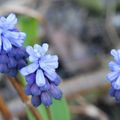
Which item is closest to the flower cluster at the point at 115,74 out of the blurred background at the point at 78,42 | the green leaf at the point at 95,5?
the blurred background at the point at 78,42

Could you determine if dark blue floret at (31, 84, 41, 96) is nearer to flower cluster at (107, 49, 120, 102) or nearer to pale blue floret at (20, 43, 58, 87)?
pale blue floret at (20, 43, 58, 87)

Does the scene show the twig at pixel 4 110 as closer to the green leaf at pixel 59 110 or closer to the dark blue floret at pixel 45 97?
the green leaf at pixel 59 110

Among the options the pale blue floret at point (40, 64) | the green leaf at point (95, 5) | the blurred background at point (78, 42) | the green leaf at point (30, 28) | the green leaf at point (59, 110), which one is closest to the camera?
the pale blue floret at point (40, 64)

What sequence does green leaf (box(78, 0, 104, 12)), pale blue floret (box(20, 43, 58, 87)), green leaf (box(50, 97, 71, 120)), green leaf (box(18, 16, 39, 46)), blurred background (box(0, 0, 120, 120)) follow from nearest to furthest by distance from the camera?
1. pale blue floret (box(20, 43, 58, 87))
2. green leaf (box(50, 97, 71, 120))
3. green leaf (box(18, 16, 39, 46))
4. blurred background (box(0, 0, 120, 120))
5. green leaf (box(78, 0, 104, 12))

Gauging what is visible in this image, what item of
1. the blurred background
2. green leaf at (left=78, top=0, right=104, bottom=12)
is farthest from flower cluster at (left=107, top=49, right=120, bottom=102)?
green leaf at (left=78, top=0, right=104, bottom=12)

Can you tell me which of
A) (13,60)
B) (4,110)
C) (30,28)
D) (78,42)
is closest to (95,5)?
(78,42)

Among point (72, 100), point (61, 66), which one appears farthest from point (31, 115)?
point (61, 66)

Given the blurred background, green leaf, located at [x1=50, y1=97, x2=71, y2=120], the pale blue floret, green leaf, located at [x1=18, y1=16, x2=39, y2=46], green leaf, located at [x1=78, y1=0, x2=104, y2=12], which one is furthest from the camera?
green leaf, located at [x1=78, y1=0, x2=104, y2=12]
